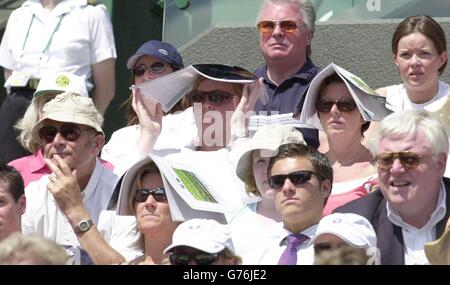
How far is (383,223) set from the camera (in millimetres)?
5941

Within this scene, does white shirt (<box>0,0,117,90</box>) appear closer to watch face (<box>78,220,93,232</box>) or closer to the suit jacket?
watch face (<box>78,220,93,232</box>)

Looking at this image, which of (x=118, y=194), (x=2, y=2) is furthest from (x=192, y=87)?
(x=2, y=2)

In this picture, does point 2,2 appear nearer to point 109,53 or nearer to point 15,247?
point 109,53

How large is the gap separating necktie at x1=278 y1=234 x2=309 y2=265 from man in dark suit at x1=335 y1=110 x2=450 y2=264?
27cm

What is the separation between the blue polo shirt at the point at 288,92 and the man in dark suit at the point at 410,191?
1524 mm

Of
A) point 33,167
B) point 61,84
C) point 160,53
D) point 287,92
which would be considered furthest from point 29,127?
point 287,92

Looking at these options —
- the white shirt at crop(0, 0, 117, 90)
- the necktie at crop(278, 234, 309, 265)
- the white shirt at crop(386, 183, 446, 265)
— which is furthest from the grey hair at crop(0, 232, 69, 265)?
the white shirt at crop(0, 0, 117, 90)

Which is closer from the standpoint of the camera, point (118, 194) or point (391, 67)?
point (118, 194)

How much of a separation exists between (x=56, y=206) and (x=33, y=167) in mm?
566

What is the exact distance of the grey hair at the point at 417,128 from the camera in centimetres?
597

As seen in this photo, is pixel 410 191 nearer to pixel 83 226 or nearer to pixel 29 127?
pixel 83 226

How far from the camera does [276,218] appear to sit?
639 centimetres

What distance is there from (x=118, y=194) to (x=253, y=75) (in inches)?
49.2
